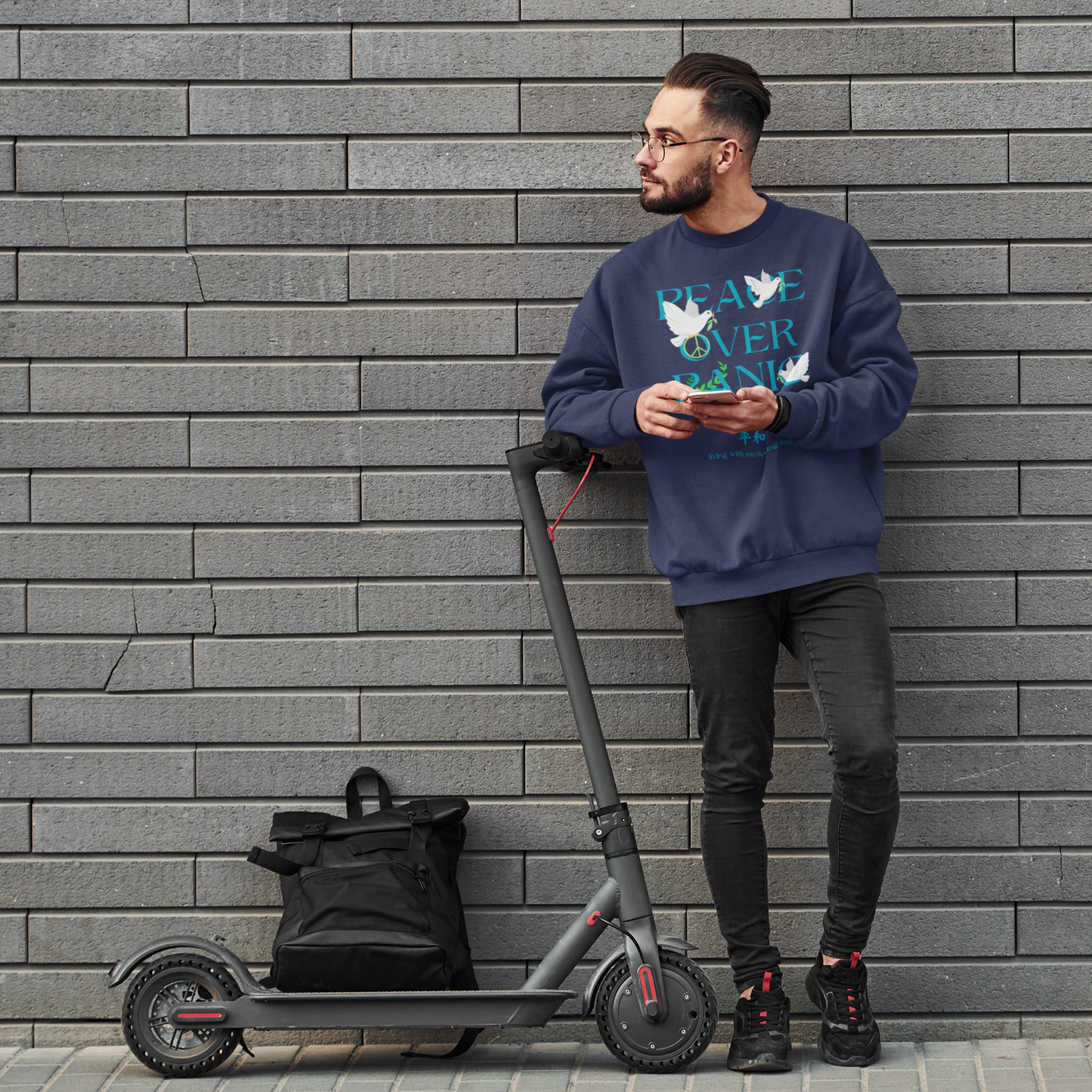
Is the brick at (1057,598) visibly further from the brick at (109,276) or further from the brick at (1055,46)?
the brick at (109,276)

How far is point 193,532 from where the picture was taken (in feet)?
10.9

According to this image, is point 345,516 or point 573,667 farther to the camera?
point 345,516

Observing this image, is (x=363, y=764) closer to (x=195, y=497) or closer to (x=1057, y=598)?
(x=195, y=497)

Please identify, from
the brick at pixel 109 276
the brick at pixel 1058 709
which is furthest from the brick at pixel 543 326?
the brick at pixel 1058 709

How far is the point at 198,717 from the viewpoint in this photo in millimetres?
3322

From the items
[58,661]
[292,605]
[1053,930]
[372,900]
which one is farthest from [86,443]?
[1053,930]

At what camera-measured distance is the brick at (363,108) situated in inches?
129

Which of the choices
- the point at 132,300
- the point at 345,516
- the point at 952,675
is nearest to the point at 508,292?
the point at 345,516

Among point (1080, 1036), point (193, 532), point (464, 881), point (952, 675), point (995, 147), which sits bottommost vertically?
point (1080, 1036)

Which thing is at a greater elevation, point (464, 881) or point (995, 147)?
point (995, 147)

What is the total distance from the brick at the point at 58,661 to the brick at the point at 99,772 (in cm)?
19

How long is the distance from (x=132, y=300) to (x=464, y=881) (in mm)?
1785

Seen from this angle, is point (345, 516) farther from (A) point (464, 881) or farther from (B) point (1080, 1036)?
(B) point (1080, 1036)

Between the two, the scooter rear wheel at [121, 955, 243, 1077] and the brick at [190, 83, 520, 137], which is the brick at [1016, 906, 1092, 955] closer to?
the scooter rear wheel at [121, 955, 243, 1077]
